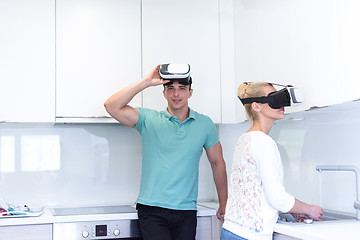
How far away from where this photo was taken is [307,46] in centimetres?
205

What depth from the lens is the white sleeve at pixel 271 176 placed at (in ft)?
6.06

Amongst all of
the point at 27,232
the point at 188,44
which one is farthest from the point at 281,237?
the point at 188,44

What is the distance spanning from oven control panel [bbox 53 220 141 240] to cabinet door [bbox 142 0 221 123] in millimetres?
722

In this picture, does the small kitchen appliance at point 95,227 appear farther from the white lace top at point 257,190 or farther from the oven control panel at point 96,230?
the white lace top at point 257,190

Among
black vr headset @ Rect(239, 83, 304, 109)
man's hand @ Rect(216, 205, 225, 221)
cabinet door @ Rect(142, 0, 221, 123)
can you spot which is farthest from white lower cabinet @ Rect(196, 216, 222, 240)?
black vr headset @ Rect(239, 83, 304, 109)

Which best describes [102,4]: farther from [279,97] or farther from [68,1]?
[279,97]

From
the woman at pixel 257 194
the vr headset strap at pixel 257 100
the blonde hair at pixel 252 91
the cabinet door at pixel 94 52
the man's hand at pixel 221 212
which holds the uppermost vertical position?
the cabinet door at pixel 94 52

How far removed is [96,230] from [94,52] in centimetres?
102

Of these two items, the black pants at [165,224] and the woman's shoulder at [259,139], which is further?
the black pants at [165,224]

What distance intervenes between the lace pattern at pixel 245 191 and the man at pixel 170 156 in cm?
48

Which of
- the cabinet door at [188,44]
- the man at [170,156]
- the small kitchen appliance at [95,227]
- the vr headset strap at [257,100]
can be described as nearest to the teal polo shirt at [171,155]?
the man at [170,156]

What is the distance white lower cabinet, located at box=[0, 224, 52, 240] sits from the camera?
240 centimetres

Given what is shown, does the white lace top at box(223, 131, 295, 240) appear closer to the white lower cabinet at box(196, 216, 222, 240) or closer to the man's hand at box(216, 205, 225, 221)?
the man's hand at box(216, 205, 225, 221)

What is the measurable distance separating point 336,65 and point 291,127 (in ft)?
2.48
